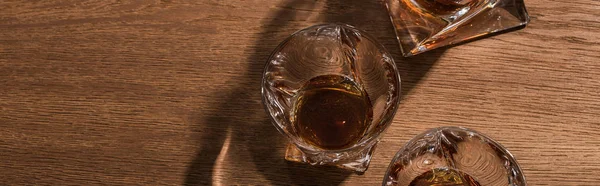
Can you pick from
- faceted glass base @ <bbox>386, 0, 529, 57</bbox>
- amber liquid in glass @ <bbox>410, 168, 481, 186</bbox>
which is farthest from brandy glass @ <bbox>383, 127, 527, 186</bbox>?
faceted glass base @ <bbox>386, 0, 529, 57</bbox>

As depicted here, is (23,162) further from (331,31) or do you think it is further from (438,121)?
(438,121)

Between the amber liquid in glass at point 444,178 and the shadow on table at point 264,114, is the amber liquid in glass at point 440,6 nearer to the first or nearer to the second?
the shadow on table at point 264,114

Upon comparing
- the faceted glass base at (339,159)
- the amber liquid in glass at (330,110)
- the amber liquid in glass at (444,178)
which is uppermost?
the amber liquid in glass at (330,110)

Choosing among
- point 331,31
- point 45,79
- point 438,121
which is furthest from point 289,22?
point 45,79

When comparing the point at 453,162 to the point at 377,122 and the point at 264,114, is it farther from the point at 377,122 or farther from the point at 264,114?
the point at 264,114

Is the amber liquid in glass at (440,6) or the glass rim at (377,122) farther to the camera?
the amber liquid in glass at (440,6)

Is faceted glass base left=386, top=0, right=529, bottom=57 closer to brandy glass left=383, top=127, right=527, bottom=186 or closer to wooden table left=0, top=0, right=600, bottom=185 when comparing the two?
wooden table left=0, top=0, right=600, bottom=185

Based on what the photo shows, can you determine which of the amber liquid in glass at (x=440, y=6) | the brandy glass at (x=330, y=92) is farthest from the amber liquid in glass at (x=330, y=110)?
the amber liquid in glass at (x=440, y=6)
